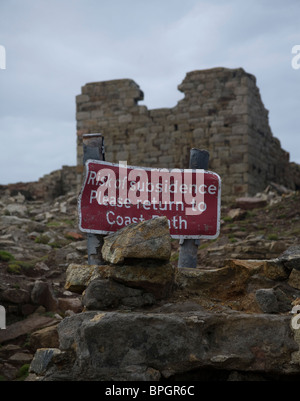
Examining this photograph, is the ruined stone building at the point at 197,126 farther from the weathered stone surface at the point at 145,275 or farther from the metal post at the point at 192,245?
the weathered stone surface at the point at 145,275

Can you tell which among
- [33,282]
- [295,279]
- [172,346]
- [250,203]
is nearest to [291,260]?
[295,279]

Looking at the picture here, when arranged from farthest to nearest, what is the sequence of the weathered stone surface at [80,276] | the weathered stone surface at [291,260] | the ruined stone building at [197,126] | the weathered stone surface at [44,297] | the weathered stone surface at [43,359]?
the ruined stone building at [197,126]
the weathered stone surface at [44,297]
the weathered stone surface at [80,276]
the weathered stone surface at [291,260]
the weathered stone surface at [43,359]

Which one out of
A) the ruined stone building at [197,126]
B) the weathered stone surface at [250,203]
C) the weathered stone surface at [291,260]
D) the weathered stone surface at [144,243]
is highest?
the ruined stone building at [197,126]

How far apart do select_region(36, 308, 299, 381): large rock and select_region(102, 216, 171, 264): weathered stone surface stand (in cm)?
53

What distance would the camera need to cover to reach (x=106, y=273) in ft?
13.6

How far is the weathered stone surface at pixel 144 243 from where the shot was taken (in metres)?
4.00

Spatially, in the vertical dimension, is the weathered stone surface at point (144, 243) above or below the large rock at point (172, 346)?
above

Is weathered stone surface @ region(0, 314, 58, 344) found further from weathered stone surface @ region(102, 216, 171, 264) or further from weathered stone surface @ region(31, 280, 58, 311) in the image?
weathered stone surface @ region(102, 216, 171, 264)

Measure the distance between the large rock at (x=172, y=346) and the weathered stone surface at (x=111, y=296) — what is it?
0.33 meters

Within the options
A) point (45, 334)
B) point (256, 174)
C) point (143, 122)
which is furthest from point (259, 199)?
point (45, 334)

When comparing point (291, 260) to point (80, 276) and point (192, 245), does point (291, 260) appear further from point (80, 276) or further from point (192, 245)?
point (80, 276)

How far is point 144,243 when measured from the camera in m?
4.03

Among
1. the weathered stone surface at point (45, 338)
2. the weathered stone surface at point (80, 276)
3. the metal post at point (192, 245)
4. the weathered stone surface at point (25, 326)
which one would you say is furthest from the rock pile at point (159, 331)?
the weathered stone surface at point (25, 326)
